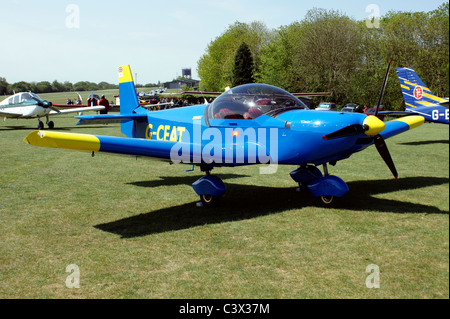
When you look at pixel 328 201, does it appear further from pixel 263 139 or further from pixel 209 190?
pixel 209 190

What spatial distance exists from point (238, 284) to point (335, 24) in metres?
19.0

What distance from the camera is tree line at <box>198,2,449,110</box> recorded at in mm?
1981

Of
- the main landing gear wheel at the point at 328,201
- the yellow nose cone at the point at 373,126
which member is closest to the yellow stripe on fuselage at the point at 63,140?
the main landing gear wheel at the point at 328,201

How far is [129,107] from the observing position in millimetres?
10875

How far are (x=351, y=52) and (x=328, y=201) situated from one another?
13425 mm

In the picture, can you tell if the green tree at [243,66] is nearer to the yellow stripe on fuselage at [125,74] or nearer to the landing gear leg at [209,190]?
the yellow stripe on fuselage at [125,74]

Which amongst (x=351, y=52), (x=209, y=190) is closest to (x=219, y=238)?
(x=209, y=190)

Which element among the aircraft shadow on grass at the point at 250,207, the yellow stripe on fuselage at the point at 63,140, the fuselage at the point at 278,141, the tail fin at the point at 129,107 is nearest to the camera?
the yellow stripe on fuselage at the point at 63,140

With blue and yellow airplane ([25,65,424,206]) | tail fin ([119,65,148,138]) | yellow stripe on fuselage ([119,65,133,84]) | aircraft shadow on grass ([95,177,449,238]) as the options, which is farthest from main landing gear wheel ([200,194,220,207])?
yellow stripe on fuselage ([119,65,133,84])

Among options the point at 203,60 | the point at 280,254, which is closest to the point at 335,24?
the point at 280,254

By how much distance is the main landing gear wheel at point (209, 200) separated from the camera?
7246mm

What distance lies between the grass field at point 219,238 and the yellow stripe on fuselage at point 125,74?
10.5ft

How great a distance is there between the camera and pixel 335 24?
19.8 meters

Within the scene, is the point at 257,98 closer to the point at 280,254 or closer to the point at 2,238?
the point at 280,254
